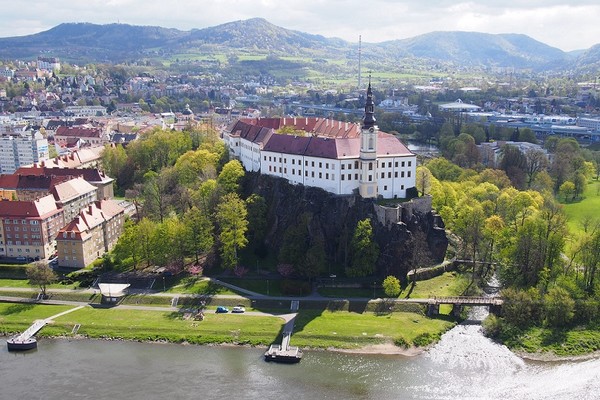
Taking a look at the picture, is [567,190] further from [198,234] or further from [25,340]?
[25,340]

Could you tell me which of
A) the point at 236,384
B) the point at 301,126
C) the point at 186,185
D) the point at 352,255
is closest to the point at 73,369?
the point at 236,384

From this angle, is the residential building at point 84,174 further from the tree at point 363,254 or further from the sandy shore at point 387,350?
the sandy shore at point 387,350

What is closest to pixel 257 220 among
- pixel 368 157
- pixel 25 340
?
pixel 368 157

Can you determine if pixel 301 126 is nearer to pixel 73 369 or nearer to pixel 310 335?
pixel 310 335

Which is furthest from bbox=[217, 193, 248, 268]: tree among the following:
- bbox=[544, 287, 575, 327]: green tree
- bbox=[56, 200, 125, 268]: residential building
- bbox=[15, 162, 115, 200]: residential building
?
bbox=[544, 287, 575, 327]: green tree

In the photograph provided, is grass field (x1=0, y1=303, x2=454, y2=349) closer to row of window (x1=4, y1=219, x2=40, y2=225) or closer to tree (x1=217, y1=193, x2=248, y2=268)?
tree (x1=217, y1=193, x2=248, y2=268)

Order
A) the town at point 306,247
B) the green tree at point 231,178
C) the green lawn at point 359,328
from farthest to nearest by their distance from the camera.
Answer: the green tree at point 231,178 → the town at point 306,247 → the green lawn at point 359,328

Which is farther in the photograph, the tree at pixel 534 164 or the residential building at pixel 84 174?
the tree at pixel 534 164

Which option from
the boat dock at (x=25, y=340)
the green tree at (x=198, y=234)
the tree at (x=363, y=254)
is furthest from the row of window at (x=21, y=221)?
the tree at (x=363, y=254)
